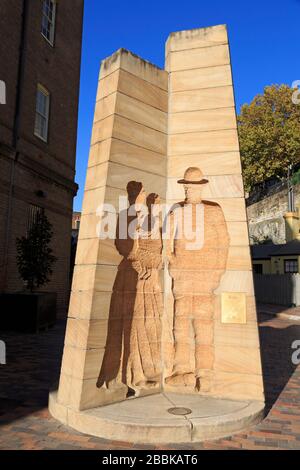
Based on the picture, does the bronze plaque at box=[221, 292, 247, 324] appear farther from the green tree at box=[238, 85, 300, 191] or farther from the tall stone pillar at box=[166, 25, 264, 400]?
the green tree at box=[238, 85, 300, 191]

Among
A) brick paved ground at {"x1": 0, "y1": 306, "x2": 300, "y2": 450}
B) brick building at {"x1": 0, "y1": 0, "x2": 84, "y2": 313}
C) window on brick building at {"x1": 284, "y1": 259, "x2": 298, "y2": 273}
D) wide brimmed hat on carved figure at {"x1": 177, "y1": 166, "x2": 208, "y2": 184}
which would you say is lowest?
brick paved ground at {"x1": 0, "y1": 306, "x2": 300, "y2": 450}

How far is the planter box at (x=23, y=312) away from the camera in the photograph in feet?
41.7

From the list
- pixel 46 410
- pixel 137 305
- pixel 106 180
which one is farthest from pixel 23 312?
pixel 106 180

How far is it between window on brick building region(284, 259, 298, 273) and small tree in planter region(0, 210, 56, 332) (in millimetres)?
21612

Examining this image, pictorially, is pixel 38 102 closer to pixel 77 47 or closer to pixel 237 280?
pixel 77 47

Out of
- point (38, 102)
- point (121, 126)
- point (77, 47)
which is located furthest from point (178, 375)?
Result: point (77, 47)

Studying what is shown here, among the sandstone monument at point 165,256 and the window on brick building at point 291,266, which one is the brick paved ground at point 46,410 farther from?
the window on brick building at point 291,266

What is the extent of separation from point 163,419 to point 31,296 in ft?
29.1

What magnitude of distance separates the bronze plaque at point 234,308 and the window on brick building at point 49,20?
1589cm

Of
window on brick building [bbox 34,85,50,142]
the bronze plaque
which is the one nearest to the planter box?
window on brick building [bbox 34,85,50,142]

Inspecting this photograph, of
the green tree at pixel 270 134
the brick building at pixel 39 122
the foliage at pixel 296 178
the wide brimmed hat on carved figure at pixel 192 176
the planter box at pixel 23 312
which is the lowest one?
the planter box at pixel 23 312

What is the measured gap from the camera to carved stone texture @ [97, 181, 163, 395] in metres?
5.78

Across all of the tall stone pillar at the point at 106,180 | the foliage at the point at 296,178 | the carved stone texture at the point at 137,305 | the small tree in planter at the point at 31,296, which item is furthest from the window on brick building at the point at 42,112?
the foliage at the point at 296,178

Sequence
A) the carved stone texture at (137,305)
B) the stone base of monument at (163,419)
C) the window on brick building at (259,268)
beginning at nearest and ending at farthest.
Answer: the stone base of monument at (163,419), the carved stone texture at (137,305), the window on brick building at (259,268)
